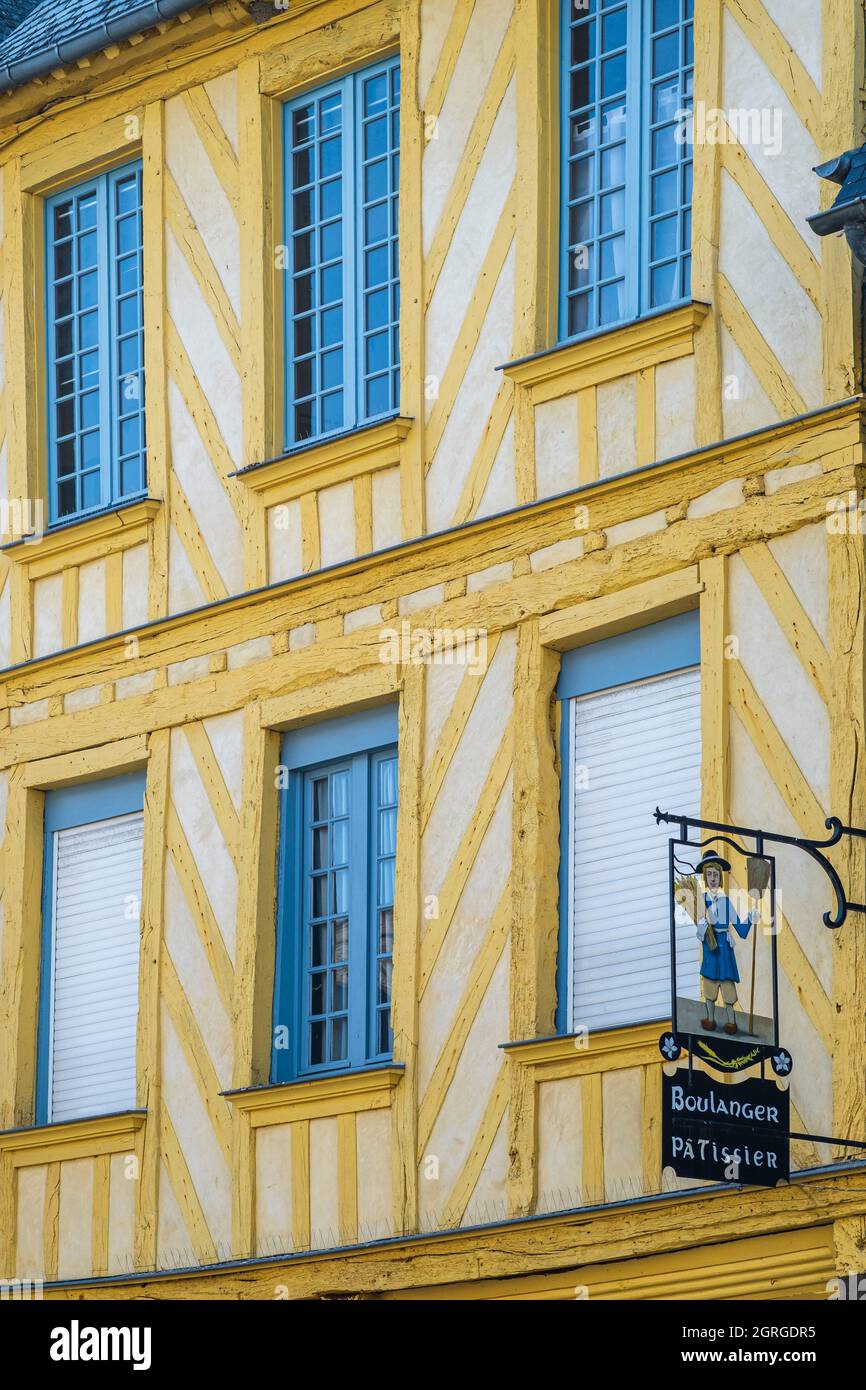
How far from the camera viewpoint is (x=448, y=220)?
15430mm

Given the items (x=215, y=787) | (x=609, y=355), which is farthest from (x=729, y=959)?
(x=215, y=787)

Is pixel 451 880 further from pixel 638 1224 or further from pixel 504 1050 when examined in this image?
pixel 638 1224

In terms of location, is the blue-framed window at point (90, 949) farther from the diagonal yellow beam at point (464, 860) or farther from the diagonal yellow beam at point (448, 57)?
the diagonal yellow beam at point (448, 57)

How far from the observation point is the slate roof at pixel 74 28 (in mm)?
16859

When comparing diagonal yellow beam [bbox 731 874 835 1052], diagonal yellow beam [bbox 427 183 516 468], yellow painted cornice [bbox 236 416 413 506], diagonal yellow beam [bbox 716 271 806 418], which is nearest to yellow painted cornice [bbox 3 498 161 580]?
yellow painted cornice [bbox 236 416 413 506]

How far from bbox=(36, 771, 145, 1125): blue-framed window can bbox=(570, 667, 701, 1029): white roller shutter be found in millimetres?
3015

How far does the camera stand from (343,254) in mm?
A: 16031

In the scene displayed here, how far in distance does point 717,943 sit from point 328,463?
4013 millimetres

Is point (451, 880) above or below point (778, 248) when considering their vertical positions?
below

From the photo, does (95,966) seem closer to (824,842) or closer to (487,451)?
(487,451)

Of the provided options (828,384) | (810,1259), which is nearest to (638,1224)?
(810,1259)

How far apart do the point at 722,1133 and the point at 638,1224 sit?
1337 mm

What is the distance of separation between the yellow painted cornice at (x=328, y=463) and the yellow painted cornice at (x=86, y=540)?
31.5 inches

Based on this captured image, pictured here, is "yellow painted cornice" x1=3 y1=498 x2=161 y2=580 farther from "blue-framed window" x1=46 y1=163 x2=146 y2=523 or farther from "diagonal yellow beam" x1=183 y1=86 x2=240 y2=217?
"diagonal yellow beam" x1=183 y1=86 x2=240 y2=217
